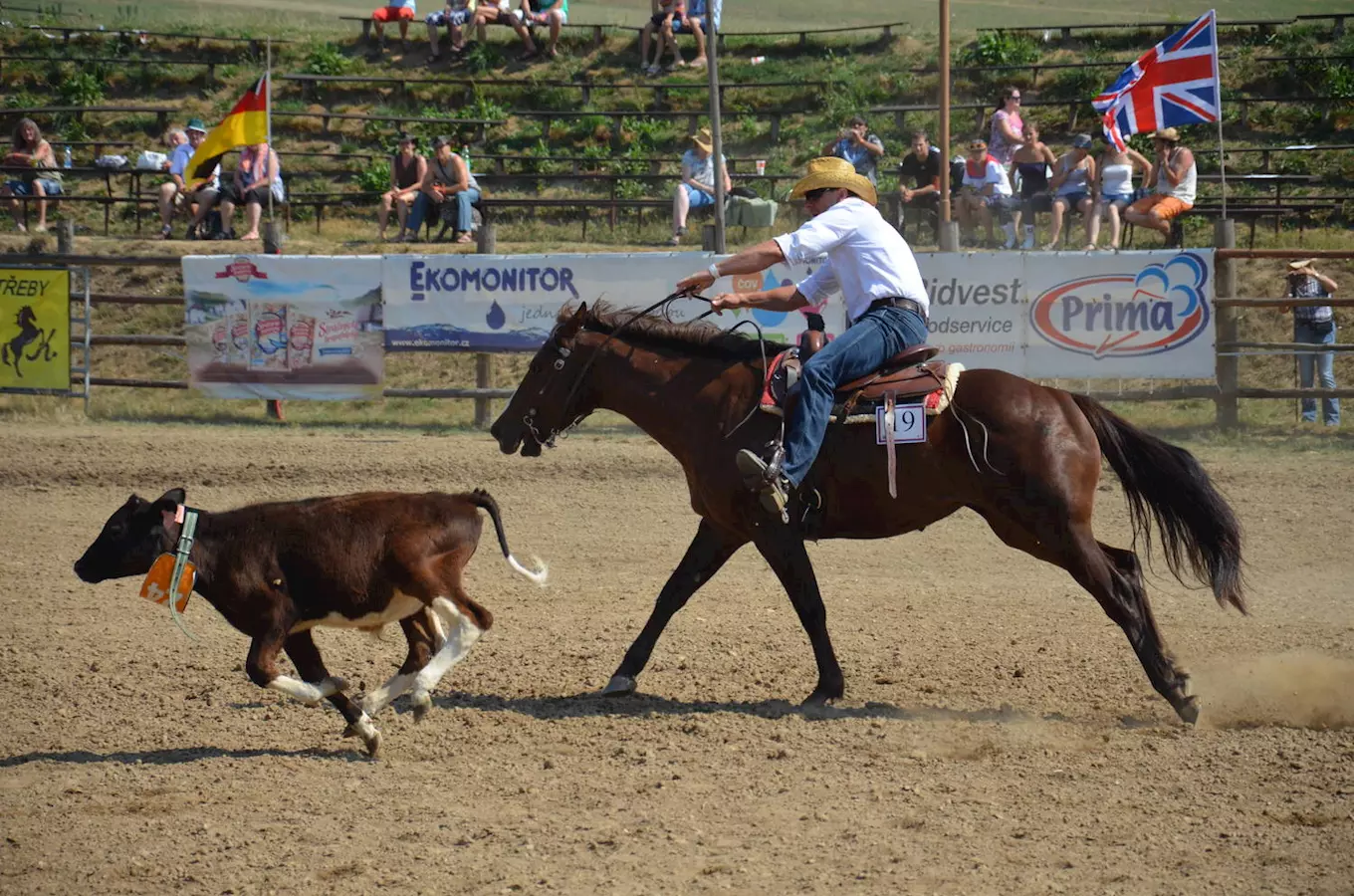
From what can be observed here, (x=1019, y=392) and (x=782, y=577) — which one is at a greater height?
(x=1019, y=392)

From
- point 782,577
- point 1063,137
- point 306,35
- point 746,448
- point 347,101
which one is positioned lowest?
point 782,577

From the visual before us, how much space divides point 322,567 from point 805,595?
7.30 feet

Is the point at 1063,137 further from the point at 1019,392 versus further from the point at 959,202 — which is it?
the point at 1019,392

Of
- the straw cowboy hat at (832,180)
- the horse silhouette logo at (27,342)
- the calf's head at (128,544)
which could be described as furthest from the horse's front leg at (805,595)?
the horse silhouette logo at (27,342)

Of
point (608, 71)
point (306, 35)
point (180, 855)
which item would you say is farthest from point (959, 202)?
point (306, 35)

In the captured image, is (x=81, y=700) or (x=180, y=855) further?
(x=81, y=700)

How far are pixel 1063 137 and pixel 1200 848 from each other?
775 inches

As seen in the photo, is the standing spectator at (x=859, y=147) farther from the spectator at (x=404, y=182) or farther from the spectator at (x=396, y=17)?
the spectator at (x=396, y=17)

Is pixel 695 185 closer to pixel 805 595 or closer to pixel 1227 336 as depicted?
pixel 1227 336

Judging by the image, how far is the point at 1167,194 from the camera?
647 inches

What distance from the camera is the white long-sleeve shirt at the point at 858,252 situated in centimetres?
650

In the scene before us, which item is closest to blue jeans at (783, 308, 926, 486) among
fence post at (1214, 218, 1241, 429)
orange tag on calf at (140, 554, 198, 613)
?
orange tag on calf at (140, 554, 198, 613)

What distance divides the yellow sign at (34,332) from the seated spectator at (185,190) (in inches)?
158

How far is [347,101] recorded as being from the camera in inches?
1062
